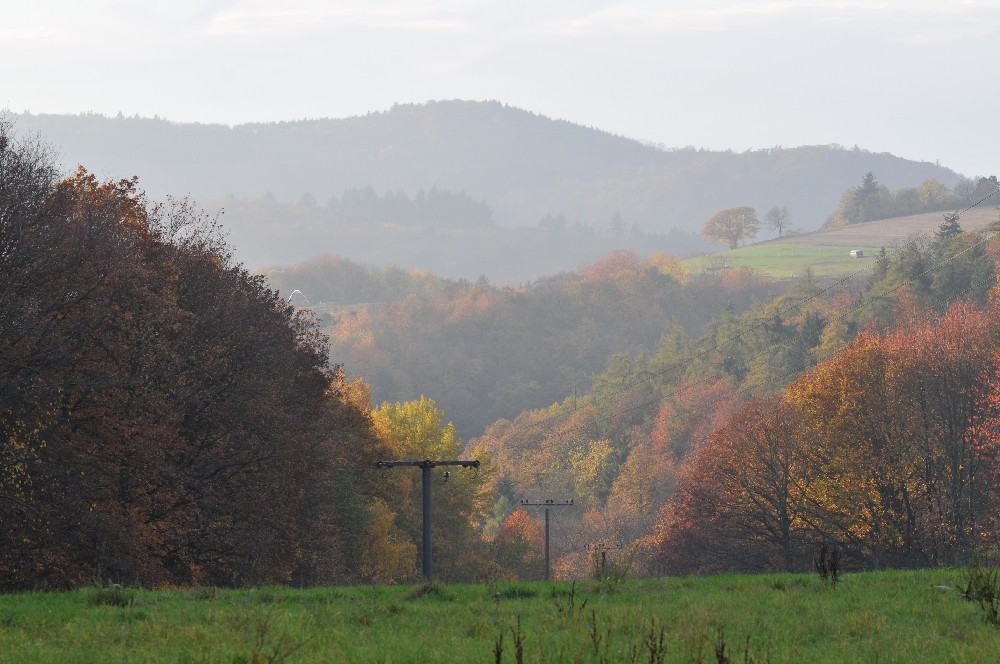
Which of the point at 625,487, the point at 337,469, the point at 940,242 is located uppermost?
the point at 940,242

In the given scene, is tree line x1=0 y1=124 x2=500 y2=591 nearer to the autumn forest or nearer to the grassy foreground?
the autumn forest

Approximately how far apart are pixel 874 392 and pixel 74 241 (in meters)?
43.1

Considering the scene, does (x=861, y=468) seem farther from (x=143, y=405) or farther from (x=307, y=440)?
(x=143, y=405)

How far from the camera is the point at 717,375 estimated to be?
137125 mm

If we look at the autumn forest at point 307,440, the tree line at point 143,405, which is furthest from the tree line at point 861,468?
the tree line at point 143,405

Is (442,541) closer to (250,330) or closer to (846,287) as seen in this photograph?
(250,330)

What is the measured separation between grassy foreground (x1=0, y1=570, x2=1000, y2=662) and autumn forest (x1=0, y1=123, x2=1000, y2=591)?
11.9ft

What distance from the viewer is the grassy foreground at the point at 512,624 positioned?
452 inches

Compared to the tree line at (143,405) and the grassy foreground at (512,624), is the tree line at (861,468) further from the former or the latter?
the grassy foreground at (512,624)

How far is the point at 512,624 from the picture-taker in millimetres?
14062

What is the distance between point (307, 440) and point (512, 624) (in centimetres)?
2825

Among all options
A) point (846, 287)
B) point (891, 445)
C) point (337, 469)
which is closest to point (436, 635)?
point (337, 469)

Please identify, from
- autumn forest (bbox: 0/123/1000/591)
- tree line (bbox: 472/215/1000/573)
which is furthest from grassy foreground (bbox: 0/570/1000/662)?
tree line (bbox: 472/215/1000/573)

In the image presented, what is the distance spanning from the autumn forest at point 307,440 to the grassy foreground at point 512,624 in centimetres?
364
